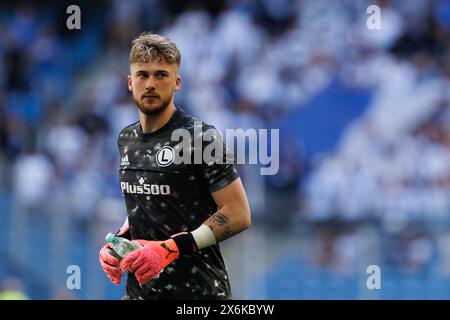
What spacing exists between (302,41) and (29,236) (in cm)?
531

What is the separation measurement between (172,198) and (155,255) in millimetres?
404

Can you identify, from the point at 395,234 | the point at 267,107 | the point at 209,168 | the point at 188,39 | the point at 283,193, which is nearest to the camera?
the point at 209,168

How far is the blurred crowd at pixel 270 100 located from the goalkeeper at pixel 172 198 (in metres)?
6.32

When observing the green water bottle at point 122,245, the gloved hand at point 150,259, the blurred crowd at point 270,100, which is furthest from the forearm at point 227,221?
the blurred crowd at point 270,100

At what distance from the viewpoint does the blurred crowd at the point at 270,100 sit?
42.2 feet

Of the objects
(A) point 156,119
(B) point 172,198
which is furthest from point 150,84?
(B) point 172,198

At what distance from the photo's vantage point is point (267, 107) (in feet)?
47.8

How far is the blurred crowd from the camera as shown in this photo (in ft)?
42.2

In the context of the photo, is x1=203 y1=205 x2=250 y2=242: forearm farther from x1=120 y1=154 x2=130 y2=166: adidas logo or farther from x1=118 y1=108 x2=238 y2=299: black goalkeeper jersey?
x1=120 y1=154 x2=130 y2=166: adidas logo

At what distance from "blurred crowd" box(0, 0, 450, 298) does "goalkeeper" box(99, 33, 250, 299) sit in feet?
20.7
